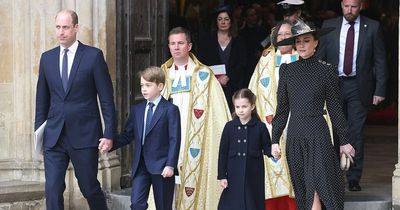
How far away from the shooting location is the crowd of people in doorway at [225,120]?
10281 mm

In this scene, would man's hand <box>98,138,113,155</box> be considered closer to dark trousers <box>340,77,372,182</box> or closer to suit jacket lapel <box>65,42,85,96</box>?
suit jacket lapel <box>65,42,85,96</box>

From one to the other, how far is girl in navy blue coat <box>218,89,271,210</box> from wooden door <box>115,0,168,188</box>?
219 cm

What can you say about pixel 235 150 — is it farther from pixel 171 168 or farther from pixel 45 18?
pixel 45 18

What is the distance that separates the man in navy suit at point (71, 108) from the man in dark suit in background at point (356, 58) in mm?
2752

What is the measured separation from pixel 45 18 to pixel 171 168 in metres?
2.77

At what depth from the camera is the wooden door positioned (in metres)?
13.1

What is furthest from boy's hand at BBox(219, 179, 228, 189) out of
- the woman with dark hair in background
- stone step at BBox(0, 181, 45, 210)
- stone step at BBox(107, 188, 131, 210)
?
the woman with dark hair in background

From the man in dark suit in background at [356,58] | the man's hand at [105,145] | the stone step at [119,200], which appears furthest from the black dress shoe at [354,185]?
the man's hand at [105,145]

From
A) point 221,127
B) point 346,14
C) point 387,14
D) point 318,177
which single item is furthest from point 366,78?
point 387,14

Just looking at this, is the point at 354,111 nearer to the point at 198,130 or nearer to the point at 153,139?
the point at 198,130

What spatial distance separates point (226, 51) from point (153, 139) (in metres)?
3.12

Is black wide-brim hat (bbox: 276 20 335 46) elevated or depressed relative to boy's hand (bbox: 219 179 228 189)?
elevated

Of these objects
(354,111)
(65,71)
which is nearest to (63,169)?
(65,71)

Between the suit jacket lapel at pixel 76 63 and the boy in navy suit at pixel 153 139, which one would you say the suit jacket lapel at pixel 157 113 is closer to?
the boy in navy suit at pixel 153 139
